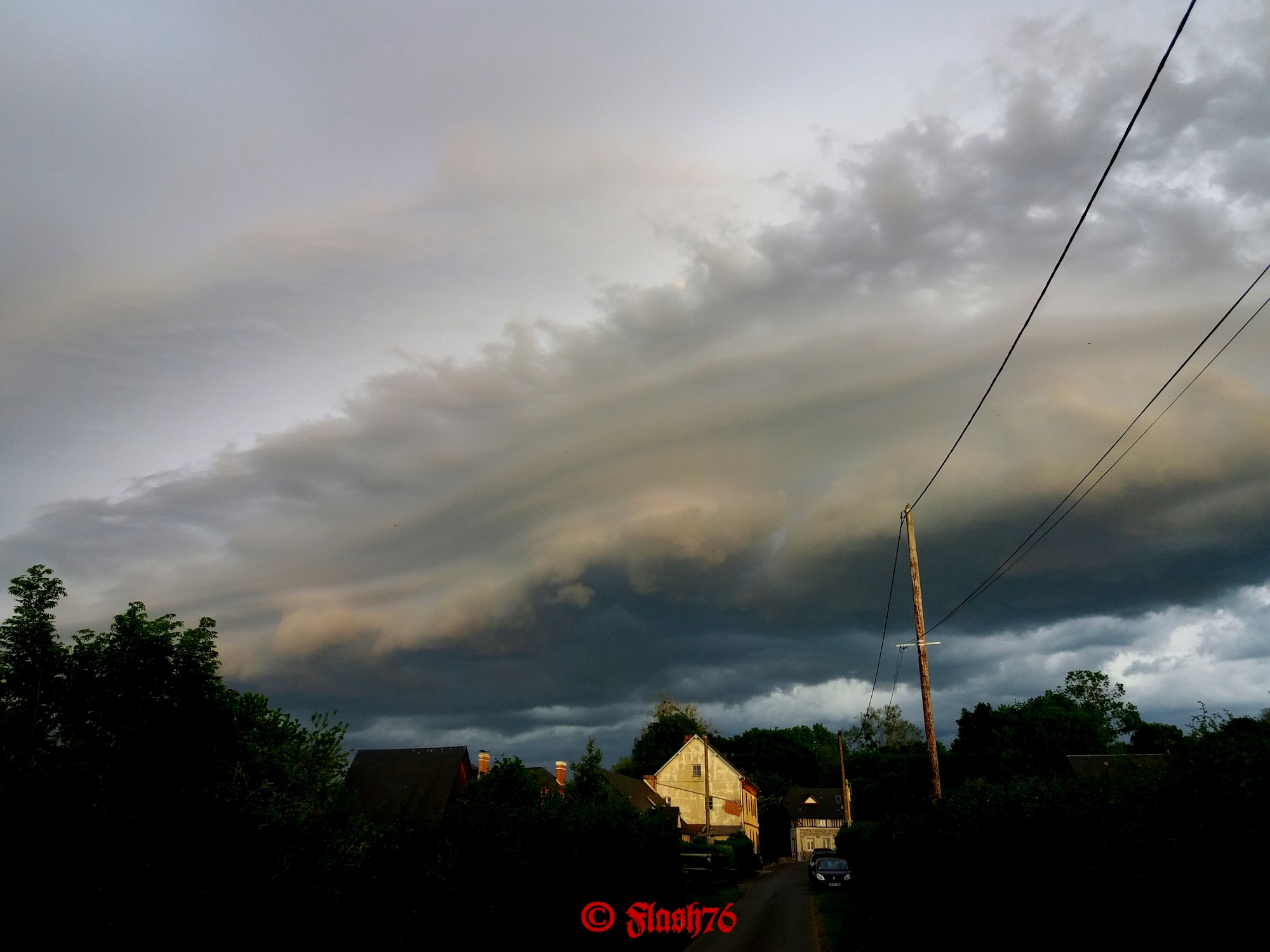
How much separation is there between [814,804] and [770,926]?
83.9m

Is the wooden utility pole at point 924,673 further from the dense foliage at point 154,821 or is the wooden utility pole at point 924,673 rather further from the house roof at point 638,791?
the house roof at point 638,791

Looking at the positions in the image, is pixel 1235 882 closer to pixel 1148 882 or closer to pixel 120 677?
pixel 1148 882

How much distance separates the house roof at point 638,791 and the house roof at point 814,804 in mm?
36211

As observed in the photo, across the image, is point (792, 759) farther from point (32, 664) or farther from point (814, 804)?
point (32, 664)

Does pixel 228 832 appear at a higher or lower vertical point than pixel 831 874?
higher

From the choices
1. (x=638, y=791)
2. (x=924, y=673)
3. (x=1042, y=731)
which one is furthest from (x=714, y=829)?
(x=924, y=673)

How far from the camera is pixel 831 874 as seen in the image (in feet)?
133

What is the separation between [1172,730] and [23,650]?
87.9 feet

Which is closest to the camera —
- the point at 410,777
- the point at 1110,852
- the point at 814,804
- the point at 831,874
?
the point at 1110,852

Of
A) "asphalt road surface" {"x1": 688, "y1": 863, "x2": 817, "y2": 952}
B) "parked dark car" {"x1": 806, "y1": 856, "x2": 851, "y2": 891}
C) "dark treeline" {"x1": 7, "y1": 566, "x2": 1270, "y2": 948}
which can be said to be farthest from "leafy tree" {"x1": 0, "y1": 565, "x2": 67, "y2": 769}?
"parked dark car" {"x1": 806, "y1": 856, "x2": 851, "y2": 891}

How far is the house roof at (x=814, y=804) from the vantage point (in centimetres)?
10144

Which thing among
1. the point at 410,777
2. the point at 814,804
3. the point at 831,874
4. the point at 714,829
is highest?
the point at 410,777

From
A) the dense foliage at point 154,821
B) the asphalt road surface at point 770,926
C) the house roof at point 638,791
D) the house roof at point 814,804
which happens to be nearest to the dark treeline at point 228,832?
the dense foliage at point 154,821

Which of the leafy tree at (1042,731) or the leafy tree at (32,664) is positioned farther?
the leafy tree at (1042,731)
